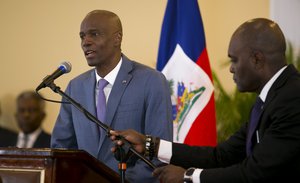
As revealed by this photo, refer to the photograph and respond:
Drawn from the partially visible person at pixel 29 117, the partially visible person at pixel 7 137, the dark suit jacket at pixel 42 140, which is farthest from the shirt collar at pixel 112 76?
the partially visible person at pixel 7 137

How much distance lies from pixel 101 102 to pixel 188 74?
1.76m

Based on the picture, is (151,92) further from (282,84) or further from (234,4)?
(234,4)

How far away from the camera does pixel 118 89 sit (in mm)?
4164

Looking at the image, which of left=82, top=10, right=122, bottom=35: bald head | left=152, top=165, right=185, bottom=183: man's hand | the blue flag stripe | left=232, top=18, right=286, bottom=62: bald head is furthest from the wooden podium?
the blue flag stripe

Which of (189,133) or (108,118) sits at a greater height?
(108,118)

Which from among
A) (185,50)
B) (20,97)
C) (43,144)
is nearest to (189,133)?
(185,50)

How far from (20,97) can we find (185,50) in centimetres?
213

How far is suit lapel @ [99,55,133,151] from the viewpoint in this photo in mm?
4086

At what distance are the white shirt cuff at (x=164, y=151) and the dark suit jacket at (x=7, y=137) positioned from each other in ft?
11.2

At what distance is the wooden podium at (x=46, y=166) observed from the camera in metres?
3.26

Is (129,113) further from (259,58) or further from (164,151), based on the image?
(259,58)

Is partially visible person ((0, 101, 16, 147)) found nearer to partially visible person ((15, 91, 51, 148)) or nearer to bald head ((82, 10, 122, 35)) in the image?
partially visible person ((15, 91, 51, 148))

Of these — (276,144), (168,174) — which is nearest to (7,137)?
(168,174)

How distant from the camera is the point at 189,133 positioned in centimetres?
575
